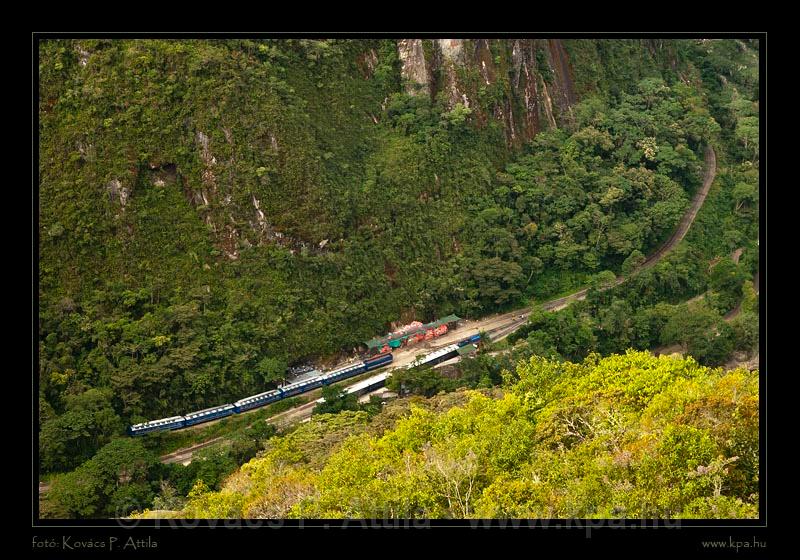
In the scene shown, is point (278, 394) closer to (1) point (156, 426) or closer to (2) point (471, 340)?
(1) point (156, 426)

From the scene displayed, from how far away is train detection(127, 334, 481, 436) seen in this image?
3781 centimetres

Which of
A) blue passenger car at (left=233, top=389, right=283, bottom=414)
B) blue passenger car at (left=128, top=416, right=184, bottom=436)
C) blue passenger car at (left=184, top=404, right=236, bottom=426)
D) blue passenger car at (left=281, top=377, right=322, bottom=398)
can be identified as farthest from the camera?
blue passenger car at (left=281, top=377, right=322, bottom=398)

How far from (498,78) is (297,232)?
536 inches

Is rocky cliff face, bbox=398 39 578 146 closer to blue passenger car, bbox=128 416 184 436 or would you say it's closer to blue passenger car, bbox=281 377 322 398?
blue passenger car, bbox=281 377 322 398

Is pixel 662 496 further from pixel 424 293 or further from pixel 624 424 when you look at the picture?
pixel 424 293

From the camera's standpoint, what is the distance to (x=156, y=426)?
124 feet

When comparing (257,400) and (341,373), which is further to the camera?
(341,373)

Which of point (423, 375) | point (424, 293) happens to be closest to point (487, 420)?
point (423, 375)

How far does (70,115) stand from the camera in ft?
133

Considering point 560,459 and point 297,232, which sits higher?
point 297,232

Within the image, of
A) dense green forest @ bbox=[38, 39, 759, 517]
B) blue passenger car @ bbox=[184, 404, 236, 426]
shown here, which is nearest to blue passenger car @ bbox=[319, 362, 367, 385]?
dense green forest @ bbox=[38, 39, 759, 517]

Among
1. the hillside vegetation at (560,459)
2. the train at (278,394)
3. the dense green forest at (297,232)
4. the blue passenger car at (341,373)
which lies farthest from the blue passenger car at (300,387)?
the hillside vegetation at (560,459)

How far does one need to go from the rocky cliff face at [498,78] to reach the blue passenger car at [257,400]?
53.2ft

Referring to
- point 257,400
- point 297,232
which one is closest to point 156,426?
point 257,400
